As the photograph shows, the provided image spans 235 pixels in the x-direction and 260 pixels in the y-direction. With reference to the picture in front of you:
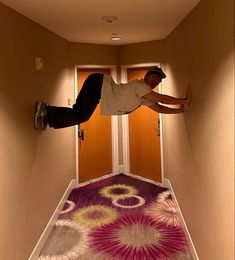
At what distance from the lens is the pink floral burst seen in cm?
263

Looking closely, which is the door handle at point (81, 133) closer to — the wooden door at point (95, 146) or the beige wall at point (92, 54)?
the wooden door at point (95, 146)

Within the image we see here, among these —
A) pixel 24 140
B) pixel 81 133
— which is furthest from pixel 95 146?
pixel 24 140

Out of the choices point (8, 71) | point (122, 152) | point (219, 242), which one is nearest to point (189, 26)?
point (8, 71)

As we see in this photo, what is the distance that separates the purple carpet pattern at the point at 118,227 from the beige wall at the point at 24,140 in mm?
292

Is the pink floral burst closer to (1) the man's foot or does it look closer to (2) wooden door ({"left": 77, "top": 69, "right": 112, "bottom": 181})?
(1) the man's foot

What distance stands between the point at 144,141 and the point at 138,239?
6.70 ft

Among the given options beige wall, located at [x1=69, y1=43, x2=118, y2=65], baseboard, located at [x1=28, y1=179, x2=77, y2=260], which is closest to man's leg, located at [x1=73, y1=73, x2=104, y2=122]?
baseboard, located at [x1=28, y1=179, x2=77, y2=260]

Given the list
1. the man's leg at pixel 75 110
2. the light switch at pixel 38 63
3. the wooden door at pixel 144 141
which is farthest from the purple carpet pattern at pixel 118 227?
the light switch at pixel 38 63

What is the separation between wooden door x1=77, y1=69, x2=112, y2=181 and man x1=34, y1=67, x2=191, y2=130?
5.83ft

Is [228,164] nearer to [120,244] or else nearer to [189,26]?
[189,26]

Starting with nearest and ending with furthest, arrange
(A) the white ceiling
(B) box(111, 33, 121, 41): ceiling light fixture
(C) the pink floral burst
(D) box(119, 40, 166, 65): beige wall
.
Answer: (A) the white ceiling < (C) the pink floral burst < (B) box(111, 33, 121, 41): ceiling light fixture < (D) box(119, 40, 166, 65): beige wall

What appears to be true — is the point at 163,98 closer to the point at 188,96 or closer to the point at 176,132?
the point at 188,96

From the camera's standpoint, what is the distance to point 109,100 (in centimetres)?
253

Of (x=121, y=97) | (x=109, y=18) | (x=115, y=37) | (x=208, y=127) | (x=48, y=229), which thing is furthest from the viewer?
(x=115, y=37)
